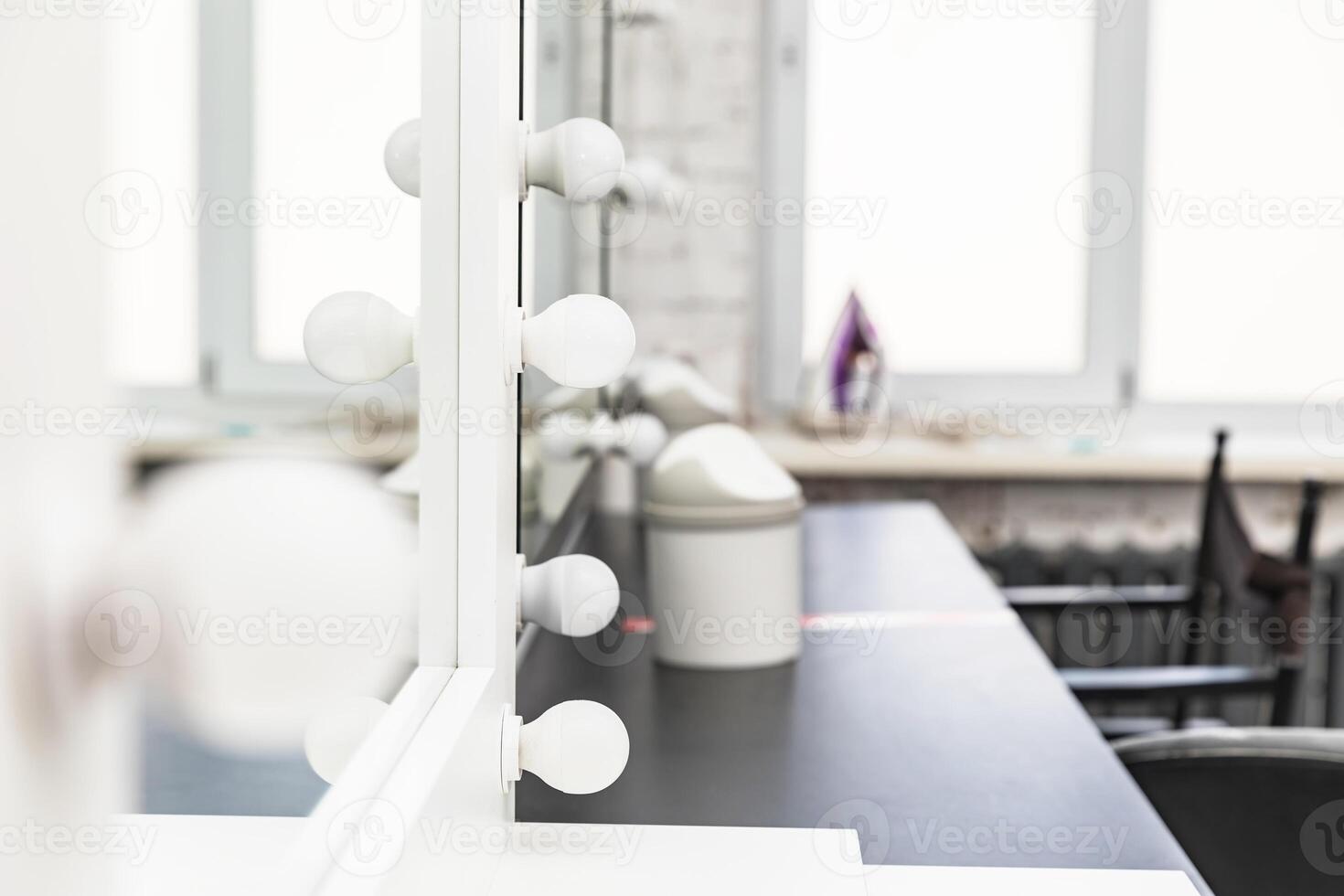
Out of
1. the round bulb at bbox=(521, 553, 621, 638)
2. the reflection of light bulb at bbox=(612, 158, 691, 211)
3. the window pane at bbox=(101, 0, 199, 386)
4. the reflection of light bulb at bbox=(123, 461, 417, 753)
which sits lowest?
the round bulb at bbox=(521, 553, 621, 638)

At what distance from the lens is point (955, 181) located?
9.30 ft

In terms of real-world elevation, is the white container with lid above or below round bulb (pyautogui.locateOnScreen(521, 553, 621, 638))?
below

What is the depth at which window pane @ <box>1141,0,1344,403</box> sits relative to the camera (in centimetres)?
278

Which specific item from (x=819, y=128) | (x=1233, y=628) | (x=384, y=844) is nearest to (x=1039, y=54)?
(x=819, y=128)

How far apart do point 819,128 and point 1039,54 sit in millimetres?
560

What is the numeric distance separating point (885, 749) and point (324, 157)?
2.34 feet

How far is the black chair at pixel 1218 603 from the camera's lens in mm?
1575

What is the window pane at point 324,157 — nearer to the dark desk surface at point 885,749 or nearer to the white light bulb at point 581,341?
the white light bulb at point 581,341

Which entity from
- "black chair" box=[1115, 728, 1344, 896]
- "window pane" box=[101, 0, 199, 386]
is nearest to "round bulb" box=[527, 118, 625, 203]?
"window pane" box=[101, 0, 199, 386]

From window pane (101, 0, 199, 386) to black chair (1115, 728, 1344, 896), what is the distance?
112cm

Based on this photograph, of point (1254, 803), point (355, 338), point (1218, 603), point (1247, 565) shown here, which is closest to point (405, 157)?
point (355, 338)

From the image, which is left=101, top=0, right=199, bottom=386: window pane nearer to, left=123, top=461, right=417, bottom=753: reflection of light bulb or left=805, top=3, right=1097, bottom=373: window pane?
left=123, top=461, right=417, bottom=753: reflection of light bulb

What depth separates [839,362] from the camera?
106 inches

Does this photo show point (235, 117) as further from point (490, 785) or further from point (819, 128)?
point (819, 128)
